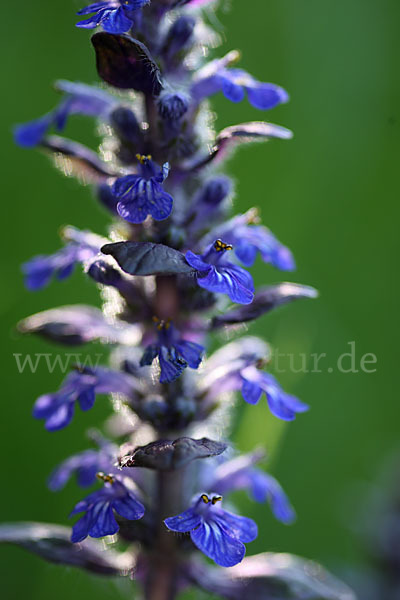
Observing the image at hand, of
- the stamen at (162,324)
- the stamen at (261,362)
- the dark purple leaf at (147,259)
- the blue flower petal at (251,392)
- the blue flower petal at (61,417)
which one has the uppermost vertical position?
the dark purple leaf at (147,259)

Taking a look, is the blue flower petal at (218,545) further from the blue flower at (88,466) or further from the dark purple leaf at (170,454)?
the blue flower at (88,466)

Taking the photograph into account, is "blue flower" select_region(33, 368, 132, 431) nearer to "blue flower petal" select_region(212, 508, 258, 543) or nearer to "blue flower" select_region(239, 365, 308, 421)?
"blue flower" select_region(239, 365, 308, 421)

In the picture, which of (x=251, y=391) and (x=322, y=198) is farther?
(x=322, y=198)

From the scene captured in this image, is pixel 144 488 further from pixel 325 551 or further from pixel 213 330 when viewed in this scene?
pixel 325 551

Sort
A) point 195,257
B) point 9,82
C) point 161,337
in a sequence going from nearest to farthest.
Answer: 1. point 195,257
2. point 161,337
3. point 9,82

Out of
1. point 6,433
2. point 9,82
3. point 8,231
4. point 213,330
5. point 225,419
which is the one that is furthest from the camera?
point 9,82

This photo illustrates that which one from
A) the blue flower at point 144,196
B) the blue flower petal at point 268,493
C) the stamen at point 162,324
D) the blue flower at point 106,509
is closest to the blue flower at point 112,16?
the blue flower at point 144,196

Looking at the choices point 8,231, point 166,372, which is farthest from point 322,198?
point 166,372
